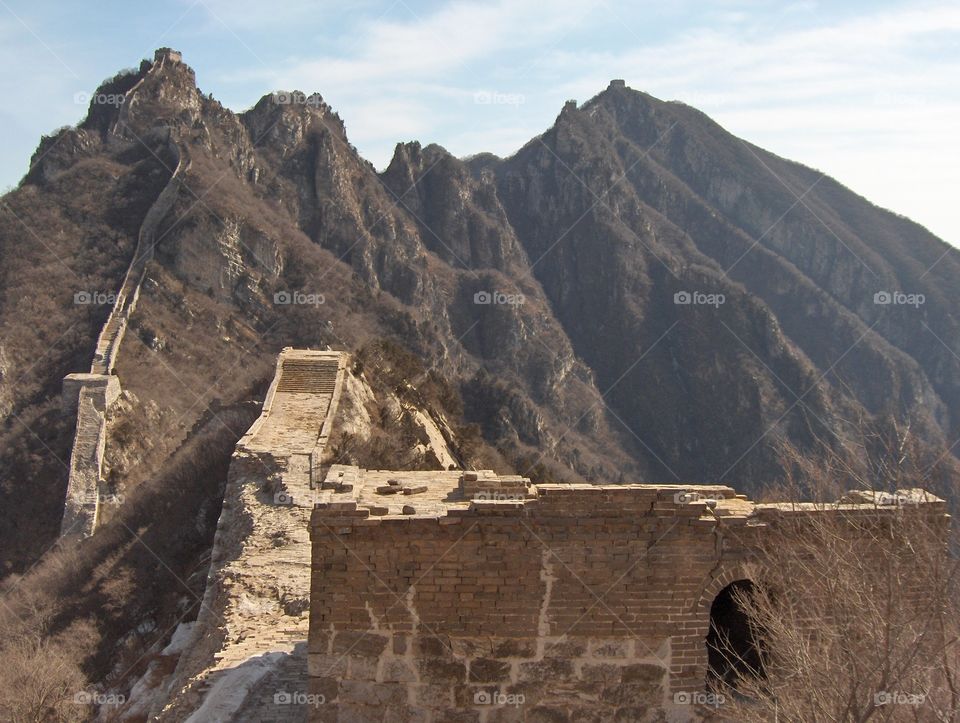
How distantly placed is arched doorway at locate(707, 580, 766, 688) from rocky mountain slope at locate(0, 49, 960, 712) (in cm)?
149

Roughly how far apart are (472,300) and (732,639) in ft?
300

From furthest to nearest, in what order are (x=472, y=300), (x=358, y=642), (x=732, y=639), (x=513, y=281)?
(x=513, y=281) < (x=472, y=300) < (x=732, y=639) < (x=358, y=642)

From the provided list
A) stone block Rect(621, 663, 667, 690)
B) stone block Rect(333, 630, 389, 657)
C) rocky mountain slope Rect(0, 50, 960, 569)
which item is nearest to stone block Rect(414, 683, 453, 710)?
stone block Rect(333, 630, 389, 657)

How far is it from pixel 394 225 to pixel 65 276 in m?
44.3

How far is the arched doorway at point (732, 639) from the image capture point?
8906 mm

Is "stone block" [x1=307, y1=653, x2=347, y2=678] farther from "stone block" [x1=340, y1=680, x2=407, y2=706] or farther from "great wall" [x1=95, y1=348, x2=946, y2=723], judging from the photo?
"stone block" [x1=340, y1=680, x2=407, y2=706]

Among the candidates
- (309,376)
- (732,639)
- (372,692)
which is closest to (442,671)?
(372,692)

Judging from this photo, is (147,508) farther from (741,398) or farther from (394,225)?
(741,398)

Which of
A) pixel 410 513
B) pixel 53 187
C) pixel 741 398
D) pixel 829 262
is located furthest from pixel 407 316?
pixel 829 262

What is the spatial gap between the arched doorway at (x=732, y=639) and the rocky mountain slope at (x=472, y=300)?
1.49m

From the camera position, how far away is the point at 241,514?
14469 millimetres

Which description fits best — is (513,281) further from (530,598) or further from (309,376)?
(530,598)

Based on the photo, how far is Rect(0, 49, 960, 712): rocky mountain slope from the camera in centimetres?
3247

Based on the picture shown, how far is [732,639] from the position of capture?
9.96 m
